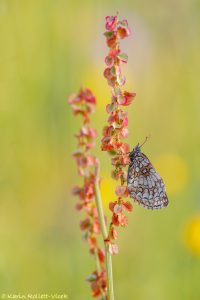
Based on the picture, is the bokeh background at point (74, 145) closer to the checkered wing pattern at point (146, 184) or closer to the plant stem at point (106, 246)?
the checkered wing pattern at point (146, 184)

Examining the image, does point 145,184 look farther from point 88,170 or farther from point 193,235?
point 193,235

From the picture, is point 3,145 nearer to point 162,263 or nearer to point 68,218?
point 68,218

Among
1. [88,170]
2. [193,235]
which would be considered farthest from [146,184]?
[193,235]

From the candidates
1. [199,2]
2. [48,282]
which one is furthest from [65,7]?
[48,282]

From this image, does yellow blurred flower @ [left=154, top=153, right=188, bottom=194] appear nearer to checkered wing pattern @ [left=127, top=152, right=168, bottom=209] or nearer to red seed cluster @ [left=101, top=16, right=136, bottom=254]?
checkered wing pattern @ [left=127, top=152, right=168, bottom=209]

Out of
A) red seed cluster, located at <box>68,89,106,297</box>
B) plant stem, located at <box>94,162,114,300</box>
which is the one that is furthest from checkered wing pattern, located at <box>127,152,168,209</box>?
plant stem, located at <box>94,162,114,300</box>

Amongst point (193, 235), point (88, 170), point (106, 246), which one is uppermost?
point (193, 235)
